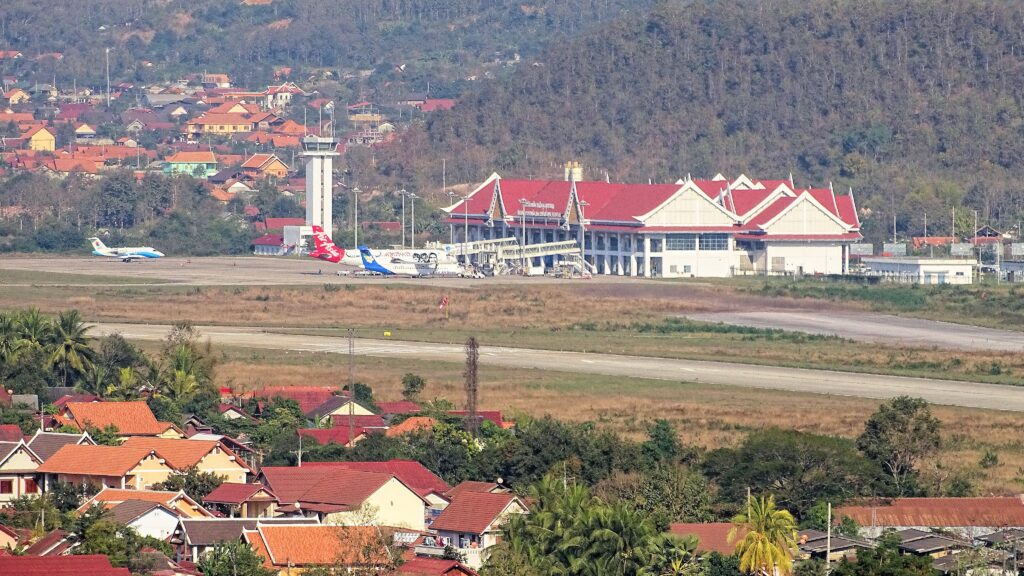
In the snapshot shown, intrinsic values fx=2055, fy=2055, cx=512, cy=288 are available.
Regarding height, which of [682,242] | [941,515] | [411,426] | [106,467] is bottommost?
[941,515]

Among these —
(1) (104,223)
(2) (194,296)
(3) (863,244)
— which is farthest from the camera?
(1) (104,223)

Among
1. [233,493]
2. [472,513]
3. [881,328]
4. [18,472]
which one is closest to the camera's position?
[472,513]

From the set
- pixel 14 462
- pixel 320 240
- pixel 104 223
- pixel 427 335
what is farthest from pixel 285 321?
pixel 104 223

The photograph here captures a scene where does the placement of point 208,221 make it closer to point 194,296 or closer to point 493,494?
point 194,296

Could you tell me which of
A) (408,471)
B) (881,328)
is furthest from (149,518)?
(881,328)

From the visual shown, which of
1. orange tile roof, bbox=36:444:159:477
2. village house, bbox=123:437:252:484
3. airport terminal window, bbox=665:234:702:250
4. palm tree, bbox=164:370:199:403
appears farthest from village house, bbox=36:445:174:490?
airport terminal window, bbox=665:234:702:250

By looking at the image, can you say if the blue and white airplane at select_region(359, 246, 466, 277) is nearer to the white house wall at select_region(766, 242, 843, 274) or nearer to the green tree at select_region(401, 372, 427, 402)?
the white house wall at select_region(766, 242, 843, 274)

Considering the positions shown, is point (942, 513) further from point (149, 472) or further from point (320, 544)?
point (149, 472)
